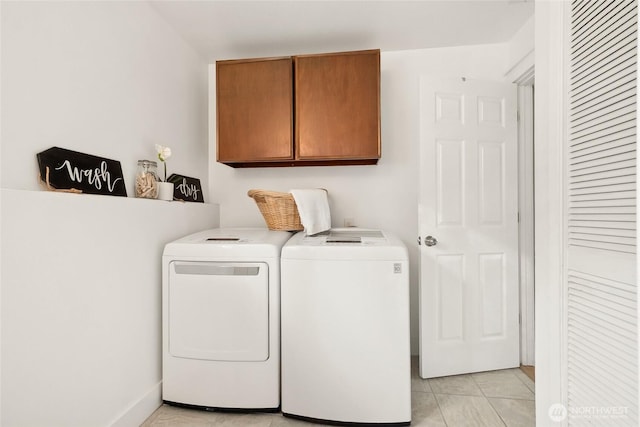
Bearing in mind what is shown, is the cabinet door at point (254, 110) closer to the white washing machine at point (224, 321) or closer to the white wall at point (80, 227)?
the white wall at point (80, 227)

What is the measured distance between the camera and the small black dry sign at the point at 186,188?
6.51ft

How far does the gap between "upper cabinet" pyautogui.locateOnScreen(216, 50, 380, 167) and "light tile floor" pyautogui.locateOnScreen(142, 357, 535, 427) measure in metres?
1.53

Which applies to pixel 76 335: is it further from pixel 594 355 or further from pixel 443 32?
pixel 443 32

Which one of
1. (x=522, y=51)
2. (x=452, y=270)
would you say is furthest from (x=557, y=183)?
(x=522, y=51)

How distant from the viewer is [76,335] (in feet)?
4.04

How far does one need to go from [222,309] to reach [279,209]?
27.5 inches

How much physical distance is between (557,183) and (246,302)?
1401mm

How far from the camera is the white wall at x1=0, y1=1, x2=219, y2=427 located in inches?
41.1

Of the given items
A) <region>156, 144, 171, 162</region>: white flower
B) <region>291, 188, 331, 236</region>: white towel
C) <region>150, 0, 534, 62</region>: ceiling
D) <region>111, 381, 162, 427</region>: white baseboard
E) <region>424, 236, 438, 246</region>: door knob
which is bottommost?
<region>111, 381, 162, 427</region>: white baseboard

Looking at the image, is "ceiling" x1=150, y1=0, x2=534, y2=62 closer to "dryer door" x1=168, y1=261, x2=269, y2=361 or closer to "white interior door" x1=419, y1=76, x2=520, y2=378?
"white interior door" x1=419, y1=76, x2=520, y2=378

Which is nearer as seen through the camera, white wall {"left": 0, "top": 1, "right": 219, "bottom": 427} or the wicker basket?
white wall {"left": 0, "top": 1, "right": 219, "bottom": 427}

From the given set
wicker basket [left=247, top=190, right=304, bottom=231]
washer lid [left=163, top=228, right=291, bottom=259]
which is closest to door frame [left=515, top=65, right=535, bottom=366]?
wicker basket [left=247, top=190, right=304, bottom=231]

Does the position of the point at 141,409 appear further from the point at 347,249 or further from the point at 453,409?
the point at 453,409
